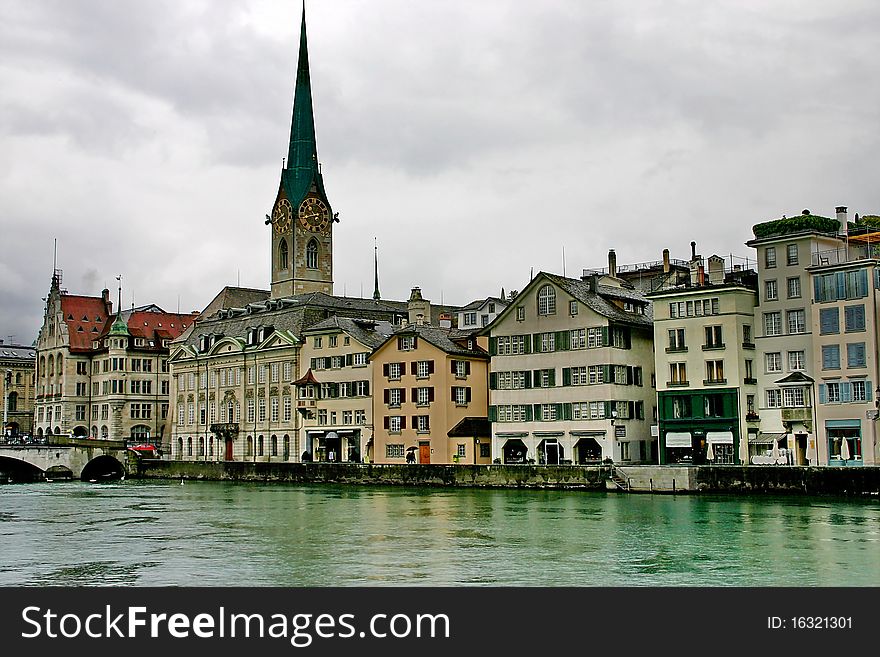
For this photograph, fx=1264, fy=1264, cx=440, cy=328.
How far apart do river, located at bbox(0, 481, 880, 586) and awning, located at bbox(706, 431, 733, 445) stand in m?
8.97

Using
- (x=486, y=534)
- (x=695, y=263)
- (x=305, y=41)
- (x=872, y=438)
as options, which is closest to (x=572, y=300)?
(x=695, y=263)

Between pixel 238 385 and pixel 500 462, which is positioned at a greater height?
pixel 238 385

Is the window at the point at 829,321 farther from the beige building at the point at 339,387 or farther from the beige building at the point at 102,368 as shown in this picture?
the beige building at the point at 102,368

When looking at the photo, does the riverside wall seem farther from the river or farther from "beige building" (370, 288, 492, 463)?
"beige building" (370, 288, 492, 463)

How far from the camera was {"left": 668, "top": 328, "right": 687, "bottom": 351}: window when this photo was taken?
78.1m

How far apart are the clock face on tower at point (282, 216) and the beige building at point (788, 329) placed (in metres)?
79.6

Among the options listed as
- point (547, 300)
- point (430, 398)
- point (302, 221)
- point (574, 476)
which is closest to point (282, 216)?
point (302, 221)

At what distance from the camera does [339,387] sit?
3969 inches

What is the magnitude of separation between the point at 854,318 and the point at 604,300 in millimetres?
19489

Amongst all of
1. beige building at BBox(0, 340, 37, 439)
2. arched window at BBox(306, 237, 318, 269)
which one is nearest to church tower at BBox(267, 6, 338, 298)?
arched window at BBox(306, 237, 318, 269)

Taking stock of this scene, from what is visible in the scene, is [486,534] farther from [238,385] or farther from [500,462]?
[238,385]

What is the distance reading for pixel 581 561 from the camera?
38531mm

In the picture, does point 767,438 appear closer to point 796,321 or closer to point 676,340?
point 796,321

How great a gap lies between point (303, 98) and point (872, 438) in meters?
95.8
